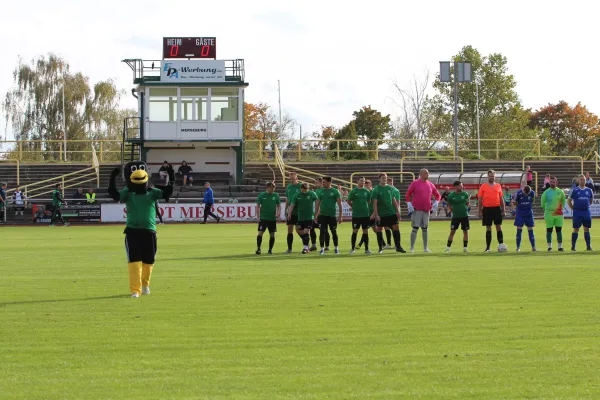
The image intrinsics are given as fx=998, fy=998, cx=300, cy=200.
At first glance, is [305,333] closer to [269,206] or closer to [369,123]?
[269,206]

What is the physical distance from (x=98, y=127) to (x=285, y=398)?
238ft

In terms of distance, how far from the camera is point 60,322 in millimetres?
10906

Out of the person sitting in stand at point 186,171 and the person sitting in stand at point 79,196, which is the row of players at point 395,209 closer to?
the person sitting in stand at point 79,196

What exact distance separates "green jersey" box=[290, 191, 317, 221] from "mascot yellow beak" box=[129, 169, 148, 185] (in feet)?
33.1

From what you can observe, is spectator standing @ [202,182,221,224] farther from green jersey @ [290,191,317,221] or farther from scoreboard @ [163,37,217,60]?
green jersey @ [290,191,317,221]

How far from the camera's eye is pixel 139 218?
1352 cm

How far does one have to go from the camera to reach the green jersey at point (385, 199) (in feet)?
76.0

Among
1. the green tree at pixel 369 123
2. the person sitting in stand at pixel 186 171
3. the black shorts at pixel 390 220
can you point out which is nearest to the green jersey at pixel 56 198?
the person sitting in stand at pixel 186 171

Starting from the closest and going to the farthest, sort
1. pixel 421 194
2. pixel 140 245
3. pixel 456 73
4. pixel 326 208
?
1. pixel 140 245
2. pixel 326 208
3. pixel 421 194
4. pixel 456 73

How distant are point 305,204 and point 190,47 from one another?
33608 millimetres

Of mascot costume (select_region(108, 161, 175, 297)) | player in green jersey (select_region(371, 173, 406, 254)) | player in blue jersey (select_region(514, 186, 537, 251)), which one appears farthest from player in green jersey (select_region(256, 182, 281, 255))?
mascot costume (select_region(108, 161, 175, 297))

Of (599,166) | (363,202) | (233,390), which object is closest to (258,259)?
(363,202)

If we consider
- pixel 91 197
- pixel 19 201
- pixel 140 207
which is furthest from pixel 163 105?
pixel 140 207

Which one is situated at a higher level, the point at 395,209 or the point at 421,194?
the point at 421,194
